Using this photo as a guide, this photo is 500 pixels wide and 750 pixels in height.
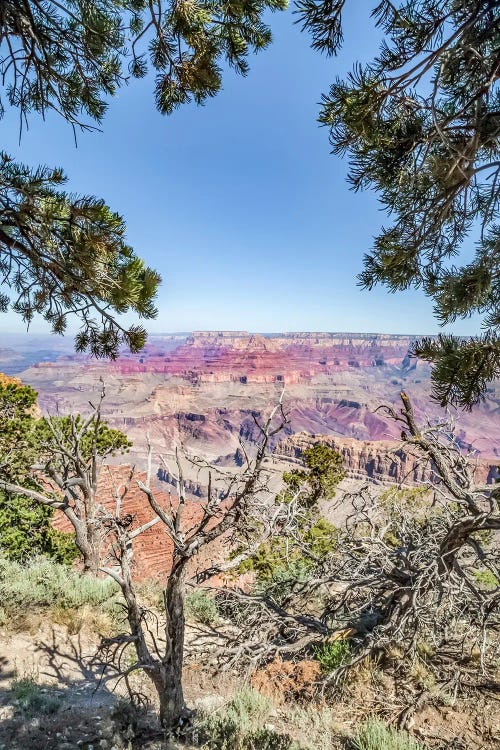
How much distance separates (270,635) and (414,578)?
2.12m

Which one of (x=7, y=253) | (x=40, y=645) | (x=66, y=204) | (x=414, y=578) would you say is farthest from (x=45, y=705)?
(x=66, y=204)

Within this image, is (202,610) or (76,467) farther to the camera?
(76,467)

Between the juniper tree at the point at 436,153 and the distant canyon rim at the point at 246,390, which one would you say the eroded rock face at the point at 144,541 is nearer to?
the juniper tree at the point at 436,153

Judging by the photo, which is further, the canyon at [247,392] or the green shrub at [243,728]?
the canyon at [247,392]

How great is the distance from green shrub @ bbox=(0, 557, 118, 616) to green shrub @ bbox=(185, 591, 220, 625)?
1.74 meters

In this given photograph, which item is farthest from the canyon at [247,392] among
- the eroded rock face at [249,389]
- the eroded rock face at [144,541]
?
the eroded rock face at [144,541]

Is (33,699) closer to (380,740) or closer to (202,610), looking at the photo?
(380,740)

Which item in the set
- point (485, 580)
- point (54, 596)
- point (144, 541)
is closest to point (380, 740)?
point (54, 596)

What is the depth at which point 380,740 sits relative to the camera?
2850 millimetres

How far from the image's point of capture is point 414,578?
4.15m

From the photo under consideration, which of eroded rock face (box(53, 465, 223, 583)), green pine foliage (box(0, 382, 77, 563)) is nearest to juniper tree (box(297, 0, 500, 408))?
green pine foliage (box(0, 382, 77, 563))

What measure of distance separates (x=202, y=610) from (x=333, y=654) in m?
4.39

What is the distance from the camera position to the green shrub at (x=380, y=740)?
2729 mm

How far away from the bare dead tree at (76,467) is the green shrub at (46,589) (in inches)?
23.2
